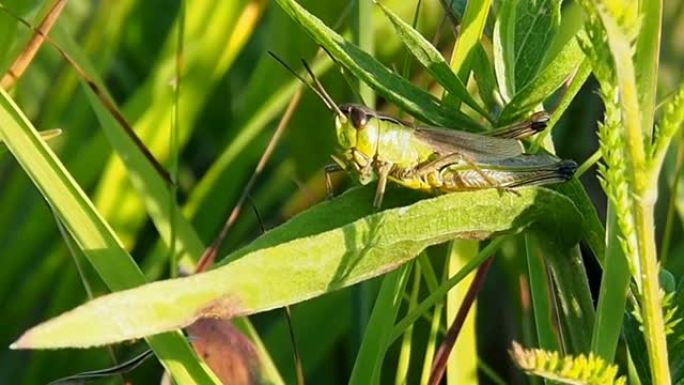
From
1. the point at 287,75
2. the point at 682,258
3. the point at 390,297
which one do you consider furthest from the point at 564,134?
the point at 390,297

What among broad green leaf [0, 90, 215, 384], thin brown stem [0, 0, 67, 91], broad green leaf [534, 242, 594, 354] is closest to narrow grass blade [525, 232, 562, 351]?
broad green leaf [534, 242, 594, 354]

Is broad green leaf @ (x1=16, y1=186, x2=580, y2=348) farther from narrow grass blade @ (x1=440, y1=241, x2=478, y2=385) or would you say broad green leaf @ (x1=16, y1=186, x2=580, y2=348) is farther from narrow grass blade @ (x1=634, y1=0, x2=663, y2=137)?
narrow grass blade @ (x1=440, y1=241, x2=478, y2=385)

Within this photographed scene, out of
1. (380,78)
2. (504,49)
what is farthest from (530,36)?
(380,78)

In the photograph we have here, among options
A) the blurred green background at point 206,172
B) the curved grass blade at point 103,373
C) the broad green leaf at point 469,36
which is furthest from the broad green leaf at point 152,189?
the broad green leaf at point 469,36

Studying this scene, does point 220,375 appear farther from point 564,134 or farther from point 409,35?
point 564,134

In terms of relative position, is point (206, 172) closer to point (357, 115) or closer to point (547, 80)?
point (357, 115)

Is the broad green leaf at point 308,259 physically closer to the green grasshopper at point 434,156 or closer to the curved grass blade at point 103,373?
the green grasshopper at point 434,156
